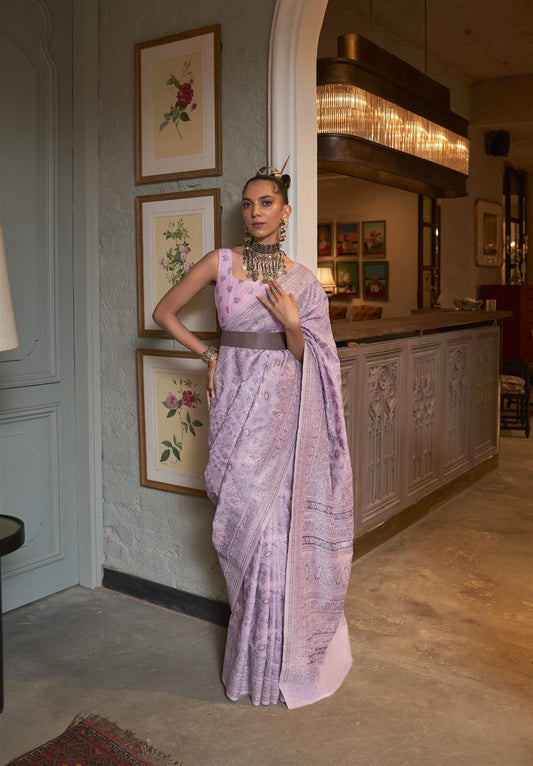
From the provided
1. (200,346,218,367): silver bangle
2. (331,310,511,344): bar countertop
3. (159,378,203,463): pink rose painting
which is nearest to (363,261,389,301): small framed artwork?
(331,310,511,344): bar countertop

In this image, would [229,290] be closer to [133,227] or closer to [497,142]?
[133,227]

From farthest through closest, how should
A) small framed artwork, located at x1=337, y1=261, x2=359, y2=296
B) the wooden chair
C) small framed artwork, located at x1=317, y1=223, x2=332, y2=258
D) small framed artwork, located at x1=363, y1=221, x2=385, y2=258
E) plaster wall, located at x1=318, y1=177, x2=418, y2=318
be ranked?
small framed artwork, located at x1=317, y1=223, x2=332, y2=258 < small framed artwork, located at x1=337, y1=261, x2=359, y2=296 < small framed artwork, located at x1=363, y1=221, x2=385, y2=258 < plaster wall, located at x1=318, y1=177, x2=418, y2=318 < the wooden chair

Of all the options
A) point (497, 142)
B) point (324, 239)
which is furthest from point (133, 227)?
point (324, 239)

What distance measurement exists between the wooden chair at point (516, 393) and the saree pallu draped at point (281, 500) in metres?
4.42

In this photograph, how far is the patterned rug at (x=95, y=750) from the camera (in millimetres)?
2123

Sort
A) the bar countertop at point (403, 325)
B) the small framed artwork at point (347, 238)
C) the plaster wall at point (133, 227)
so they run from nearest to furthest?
the plaster wall at point (133, 227)
the bar countertop at point (403, 325)
the small framed artwork at point (347, 238)

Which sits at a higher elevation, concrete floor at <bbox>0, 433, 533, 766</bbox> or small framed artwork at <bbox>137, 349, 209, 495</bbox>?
small framed artwork at <bbox>137, 349, 209, 495</bbox>

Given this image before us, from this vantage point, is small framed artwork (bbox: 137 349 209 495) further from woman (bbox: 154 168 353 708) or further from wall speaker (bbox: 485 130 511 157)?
wall speaker (bbox: 485 130 511 157)

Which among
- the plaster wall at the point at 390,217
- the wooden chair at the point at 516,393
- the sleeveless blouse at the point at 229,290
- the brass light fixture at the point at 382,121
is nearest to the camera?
the sleeveless blouse at the point at 229,290

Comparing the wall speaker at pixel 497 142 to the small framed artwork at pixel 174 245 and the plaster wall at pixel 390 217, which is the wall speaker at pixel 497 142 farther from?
the small framed artwork at pixel 174 245

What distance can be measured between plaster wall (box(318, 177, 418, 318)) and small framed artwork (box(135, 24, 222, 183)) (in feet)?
20.0

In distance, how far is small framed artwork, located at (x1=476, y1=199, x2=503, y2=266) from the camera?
8.62 meters

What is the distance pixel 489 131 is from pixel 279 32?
6.77 meters

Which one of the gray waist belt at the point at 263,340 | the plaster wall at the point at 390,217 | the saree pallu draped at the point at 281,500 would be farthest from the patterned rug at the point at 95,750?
the plaster wall at the point at 390,217
